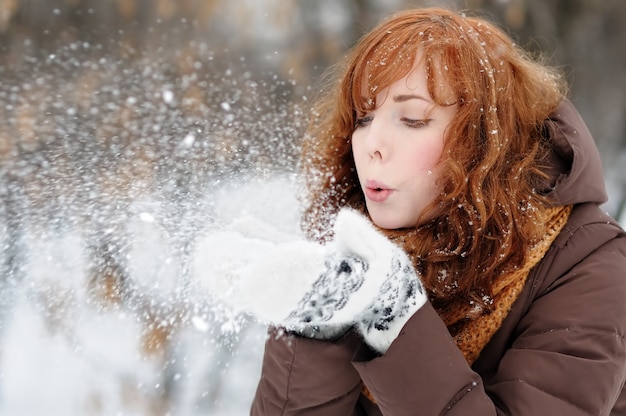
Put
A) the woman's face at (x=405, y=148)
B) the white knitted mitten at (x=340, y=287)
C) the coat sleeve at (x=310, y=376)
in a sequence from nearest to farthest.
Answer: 1. the white knitted mitten at (x=340, y=287)
2. the coat sleeve at (x=310, y=376)
3. the woman's face at (x=405, y=148)

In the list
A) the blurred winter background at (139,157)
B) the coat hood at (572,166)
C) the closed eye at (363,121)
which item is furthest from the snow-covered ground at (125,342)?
the coat hood at (572,166)

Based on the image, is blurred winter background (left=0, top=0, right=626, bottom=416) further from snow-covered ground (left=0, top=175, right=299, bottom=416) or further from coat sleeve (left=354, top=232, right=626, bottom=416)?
coat sleeve (left=354, top=232, right=626, bottom=416)

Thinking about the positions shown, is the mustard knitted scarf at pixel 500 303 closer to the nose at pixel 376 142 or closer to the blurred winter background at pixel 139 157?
the nose at pixel 376 142

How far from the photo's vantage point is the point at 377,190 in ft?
4.29

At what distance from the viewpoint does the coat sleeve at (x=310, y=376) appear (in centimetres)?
115

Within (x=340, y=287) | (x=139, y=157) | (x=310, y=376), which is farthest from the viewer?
(x=139, y=157)

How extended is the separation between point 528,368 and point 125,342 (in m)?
2.26

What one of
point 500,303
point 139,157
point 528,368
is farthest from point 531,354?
point 139,157

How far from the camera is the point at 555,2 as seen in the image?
3127 millimetres

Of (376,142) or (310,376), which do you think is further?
(376,142)

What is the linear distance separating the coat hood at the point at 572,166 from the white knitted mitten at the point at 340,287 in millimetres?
404

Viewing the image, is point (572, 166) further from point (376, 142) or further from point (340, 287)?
point (340, 287)

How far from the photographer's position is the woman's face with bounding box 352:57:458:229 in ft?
4.10

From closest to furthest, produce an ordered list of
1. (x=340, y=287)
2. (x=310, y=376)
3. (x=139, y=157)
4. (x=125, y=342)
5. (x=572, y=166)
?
(x=340, y=287), (x=310, y=376), (x=572, y=166), (x=139, y=157), (x=125, y=342)
